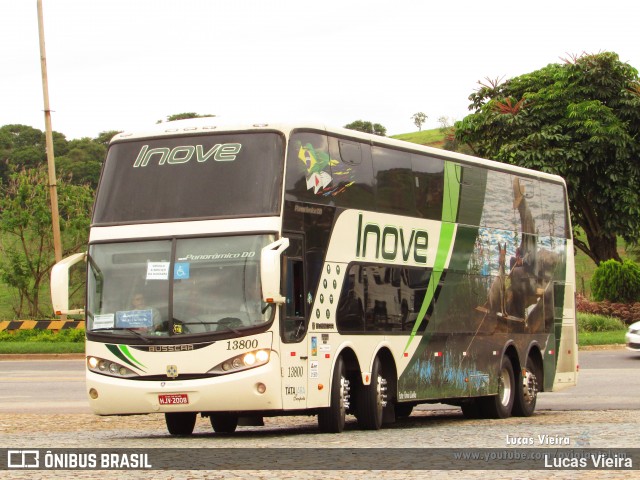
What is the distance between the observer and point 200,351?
1434 centimetres

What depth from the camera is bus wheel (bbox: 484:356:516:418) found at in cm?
2016

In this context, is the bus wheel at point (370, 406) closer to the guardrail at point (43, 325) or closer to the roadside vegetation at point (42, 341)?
the roadside vegetation at point (42, 341)

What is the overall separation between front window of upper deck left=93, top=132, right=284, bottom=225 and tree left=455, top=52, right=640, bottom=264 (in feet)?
111

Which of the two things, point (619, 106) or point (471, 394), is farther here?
point (619, 106)

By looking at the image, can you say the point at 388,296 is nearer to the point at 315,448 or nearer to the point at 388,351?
the point at 388,351

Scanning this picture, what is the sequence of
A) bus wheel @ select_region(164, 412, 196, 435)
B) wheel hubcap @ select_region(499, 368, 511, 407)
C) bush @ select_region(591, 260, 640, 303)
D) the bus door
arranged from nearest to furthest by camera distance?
the bus door < bus wheel @ select_region(164, 412, 196, 435) < wheel hubcap @ select_region(499, 368, 511, 407) < bush @ select_region(591, 260, 640, 303)

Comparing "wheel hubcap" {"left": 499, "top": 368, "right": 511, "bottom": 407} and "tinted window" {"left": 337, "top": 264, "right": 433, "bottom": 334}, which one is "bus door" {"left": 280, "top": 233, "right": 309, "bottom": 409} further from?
"wheel hubcap" {"left": 499, "top": 368, "right": 511, "bottom": 407}

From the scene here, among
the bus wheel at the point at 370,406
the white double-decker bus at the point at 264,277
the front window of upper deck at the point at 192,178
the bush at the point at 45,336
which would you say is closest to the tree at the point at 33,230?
the bush at the point at 45,336

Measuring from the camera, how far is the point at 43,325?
4116 cm

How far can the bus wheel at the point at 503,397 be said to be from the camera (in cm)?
2016

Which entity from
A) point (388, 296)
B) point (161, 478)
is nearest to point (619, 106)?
point (388, 296)

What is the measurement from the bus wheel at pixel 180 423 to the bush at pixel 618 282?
2782 centimetres

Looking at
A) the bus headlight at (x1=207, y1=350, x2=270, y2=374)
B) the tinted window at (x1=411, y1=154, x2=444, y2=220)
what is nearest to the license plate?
the bus headlight at (x1=207, y1=350, x2=270, y2=374)

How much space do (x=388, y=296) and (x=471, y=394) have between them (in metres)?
3.08
